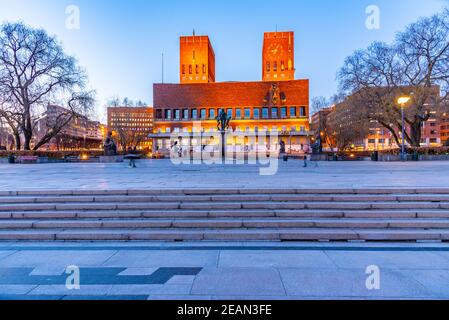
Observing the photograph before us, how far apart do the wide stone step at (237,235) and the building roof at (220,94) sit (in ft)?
245

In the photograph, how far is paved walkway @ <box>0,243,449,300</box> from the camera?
3.96 m

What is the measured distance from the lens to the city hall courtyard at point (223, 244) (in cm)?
411

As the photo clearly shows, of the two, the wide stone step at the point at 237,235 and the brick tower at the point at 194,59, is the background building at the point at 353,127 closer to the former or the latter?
the wide stone step at the point at 237,235

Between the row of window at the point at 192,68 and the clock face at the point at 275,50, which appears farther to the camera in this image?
the row of window at the point at 192,68

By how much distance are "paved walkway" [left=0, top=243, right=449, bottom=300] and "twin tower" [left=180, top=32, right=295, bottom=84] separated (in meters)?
102

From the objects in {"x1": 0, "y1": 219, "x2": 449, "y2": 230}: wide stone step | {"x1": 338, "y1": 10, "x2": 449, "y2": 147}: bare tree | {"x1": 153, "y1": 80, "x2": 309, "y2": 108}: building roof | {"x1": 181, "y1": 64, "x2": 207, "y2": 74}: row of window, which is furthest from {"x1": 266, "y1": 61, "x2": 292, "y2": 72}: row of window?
{"x1": 0, "y1": 219, "x2": 449, "y2": 230}: wide stone step

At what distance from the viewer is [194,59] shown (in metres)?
102

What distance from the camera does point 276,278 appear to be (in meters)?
4.39

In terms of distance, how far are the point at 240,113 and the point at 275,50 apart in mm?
38005

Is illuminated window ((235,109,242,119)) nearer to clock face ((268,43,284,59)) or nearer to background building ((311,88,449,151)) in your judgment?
background building ((311,88,449,151))

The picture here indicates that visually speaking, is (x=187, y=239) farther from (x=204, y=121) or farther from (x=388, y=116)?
(x=204, y=121)

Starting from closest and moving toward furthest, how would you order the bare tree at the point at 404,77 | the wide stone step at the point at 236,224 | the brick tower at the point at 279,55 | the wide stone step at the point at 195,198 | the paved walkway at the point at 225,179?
the wide stone step at the point at 236,224, the wide stone step at the point at 195,198, the paved walkway at the point at 225,179, the bare tree at the point at 404,77, the brick tower at the point at 279,55

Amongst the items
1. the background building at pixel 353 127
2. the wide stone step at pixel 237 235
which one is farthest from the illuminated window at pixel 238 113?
the wide stone step at pixel 237 235
